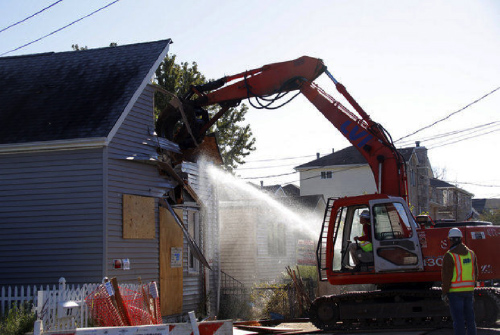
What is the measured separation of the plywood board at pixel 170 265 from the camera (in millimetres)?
16781

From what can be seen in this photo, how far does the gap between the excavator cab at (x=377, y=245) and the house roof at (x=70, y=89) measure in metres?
5.68

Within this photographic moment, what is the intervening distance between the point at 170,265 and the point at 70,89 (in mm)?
5202

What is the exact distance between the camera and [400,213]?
13133 millimetres

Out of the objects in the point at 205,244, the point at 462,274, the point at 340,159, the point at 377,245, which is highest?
the point at 340,159

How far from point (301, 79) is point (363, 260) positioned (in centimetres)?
468

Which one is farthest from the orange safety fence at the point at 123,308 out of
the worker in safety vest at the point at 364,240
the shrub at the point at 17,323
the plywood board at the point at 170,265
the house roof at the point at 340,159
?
the house roof at the point at 340,159

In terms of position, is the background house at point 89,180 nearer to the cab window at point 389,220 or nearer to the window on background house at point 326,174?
the cab window at point 389,220

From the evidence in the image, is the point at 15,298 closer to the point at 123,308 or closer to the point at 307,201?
the point at 123,308

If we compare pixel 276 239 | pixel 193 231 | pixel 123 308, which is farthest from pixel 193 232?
pixel 276 239

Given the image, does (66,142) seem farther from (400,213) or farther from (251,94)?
(400,213)

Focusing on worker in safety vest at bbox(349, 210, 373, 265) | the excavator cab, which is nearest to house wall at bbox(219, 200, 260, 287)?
the excavator cab

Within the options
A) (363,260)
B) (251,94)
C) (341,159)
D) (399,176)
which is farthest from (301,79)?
(341,159)

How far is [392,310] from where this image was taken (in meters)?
13.2

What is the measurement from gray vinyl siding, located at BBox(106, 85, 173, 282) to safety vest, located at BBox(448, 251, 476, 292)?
758 cm
